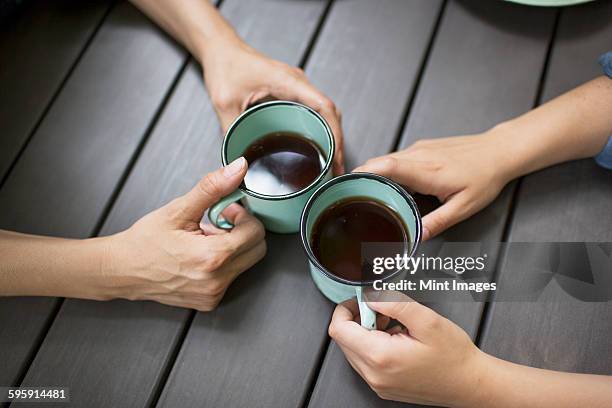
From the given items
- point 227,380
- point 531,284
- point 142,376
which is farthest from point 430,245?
point 142,376

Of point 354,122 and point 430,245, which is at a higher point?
point 354,122

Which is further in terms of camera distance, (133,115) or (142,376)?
(133,115)

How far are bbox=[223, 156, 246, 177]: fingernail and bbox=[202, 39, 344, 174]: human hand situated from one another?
19 centimetres

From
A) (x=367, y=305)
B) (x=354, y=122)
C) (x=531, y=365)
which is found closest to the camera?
(x=367, y=305)

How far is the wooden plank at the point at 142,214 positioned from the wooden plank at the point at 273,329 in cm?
3

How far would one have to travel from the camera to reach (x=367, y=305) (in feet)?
2.39

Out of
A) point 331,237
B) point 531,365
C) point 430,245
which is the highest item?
point 331,237

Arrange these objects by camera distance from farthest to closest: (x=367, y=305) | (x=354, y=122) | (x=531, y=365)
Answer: (x=354, y=122)
(x=531, y=365)
(x=367, y=305)

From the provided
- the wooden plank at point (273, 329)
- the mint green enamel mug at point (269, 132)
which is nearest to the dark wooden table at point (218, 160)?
the wooden plank at point (273, 329)

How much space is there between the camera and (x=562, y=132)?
925 millimetres

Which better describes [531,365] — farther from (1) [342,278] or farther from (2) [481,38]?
(2) [481,38]

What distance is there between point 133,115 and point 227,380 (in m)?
0.52

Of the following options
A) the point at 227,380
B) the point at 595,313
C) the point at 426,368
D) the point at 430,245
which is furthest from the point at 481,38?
the point at 227,380

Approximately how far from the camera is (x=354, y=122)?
1023mm
